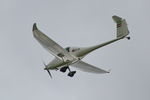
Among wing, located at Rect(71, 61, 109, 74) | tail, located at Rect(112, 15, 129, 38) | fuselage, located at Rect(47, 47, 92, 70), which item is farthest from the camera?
wing, located at Rect(71, 61, 109, 74)

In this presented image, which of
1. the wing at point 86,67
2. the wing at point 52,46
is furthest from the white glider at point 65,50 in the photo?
the wing at point 86,67

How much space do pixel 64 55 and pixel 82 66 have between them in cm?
680

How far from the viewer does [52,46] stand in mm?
68000

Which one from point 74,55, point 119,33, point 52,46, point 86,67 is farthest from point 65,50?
point 86,67

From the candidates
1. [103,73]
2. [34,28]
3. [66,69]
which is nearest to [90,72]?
[103,73]

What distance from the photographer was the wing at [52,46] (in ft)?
218

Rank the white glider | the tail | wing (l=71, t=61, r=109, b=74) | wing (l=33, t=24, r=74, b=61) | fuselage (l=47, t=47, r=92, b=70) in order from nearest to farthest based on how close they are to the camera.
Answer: wing (l=33, t=24, r=74, b=61) → the white glider → fuselage (l=47, t=47, r=92, b=70) → the tail → wing (l=71, t=61, r=109, b=74)

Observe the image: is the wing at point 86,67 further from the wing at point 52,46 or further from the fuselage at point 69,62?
the wing at point 52,46

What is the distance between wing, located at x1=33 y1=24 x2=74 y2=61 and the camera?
6656 cm

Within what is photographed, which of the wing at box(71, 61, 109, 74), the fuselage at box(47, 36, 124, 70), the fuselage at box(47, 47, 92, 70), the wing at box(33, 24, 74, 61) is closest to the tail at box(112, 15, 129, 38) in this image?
the fuselage at box(47, 36, 124, 70)

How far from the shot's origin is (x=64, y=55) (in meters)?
68.4

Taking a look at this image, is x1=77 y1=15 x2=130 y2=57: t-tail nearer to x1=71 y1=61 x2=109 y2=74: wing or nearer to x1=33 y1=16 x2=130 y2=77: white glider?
x1=33 y1=16 x2=130 y2=77: white glider

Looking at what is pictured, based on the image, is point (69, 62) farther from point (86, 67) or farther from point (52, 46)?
point (86, 67)

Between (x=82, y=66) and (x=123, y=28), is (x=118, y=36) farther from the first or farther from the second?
(x=82, y=66)
